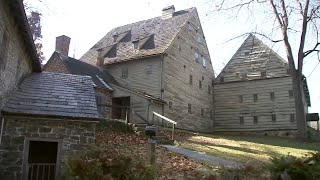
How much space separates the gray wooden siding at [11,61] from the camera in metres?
9.99

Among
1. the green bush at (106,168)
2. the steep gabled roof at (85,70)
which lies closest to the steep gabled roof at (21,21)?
the green bush at (106,168)

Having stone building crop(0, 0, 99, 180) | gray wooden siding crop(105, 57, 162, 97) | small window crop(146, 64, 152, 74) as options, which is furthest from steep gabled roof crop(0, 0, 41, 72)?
small window crop(146, 64, 152, 74)

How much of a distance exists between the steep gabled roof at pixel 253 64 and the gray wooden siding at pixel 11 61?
24.3 metres

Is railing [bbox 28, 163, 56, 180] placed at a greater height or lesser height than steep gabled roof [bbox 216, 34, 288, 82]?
lesser

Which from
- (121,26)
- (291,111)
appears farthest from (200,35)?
(291,111)

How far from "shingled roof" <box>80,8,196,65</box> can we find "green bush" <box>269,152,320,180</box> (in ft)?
68.3

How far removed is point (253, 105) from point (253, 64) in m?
4.03

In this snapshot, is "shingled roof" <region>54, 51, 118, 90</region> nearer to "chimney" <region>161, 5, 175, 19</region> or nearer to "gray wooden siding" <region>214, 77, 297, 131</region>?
"chimney" <region>161, 5, 175, 19</region>

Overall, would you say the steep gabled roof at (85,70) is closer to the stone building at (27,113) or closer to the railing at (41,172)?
the stone building at (27,113)

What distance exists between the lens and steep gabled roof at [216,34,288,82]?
33.6 metres

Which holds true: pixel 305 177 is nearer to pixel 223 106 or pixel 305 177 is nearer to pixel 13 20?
pixel 13 20

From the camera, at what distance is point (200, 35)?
35.8m

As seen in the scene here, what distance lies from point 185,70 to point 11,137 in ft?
72.6

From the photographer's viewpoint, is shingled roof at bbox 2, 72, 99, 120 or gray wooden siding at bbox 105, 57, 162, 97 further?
gray wooden siding at bbox 105, 57, 162, 97
